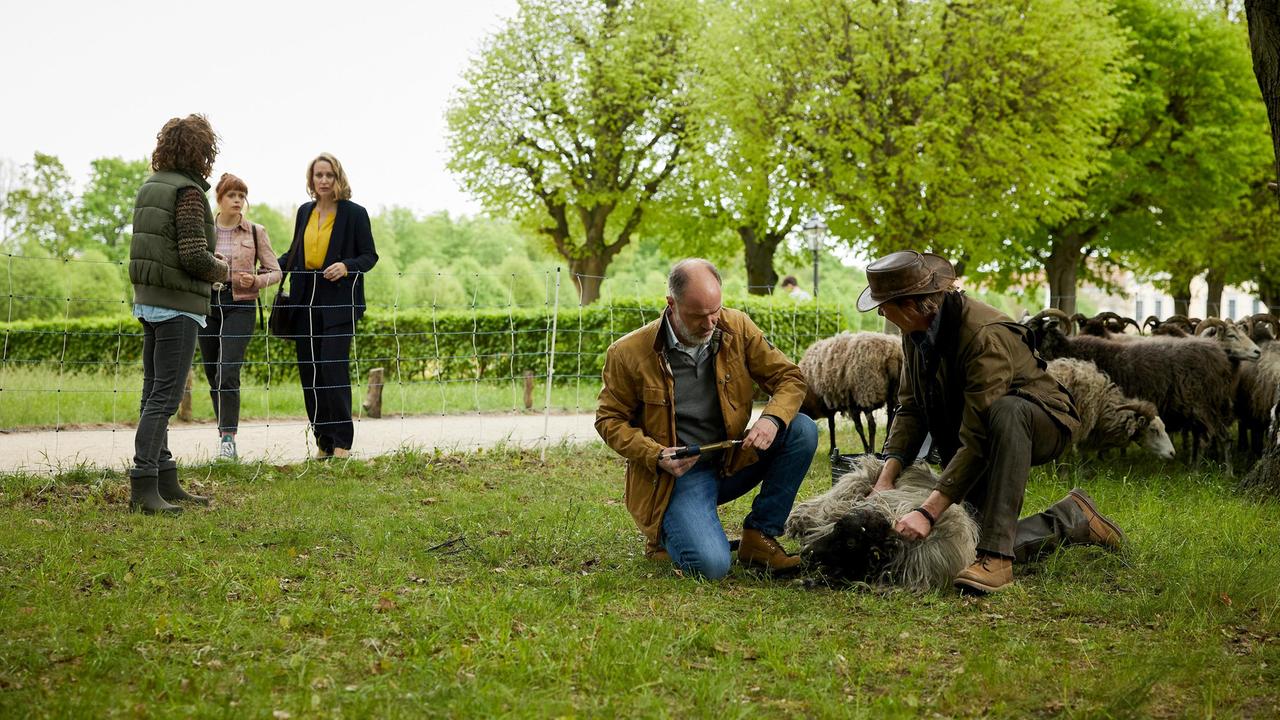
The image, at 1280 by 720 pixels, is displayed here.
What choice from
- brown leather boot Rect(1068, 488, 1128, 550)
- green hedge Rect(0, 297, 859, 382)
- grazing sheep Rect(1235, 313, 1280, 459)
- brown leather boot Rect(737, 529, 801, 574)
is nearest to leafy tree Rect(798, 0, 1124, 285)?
green hedge Rect(0, 297, 859, 382)

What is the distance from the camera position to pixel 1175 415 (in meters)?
8.41

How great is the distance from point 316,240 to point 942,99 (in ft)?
41.4

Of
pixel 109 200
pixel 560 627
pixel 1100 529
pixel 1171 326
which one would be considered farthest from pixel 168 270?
pixel 109 200

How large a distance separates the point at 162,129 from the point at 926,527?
4975mm

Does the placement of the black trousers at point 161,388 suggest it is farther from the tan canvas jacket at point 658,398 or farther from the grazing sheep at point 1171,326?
the grazing sheep at point 1171,326

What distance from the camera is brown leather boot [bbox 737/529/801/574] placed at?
17.1ft

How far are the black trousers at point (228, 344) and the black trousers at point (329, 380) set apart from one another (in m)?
0.47

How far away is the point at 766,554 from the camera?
525cm

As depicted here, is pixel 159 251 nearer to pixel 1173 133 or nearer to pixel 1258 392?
pixel 1258 392

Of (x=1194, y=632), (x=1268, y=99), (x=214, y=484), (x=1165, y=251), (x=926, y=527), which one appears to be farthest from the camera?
(x=1165, y=251)

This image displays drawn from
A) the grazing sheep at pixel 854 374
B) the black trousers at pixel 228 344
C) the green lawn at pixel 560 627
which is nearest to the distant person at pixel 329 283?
the black trousers at pixel 228 344

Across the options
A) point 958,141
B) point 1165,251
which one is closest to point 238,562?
point 958,141

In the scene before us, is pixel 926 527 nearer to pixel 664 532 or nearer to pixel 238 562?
pixel 664 532

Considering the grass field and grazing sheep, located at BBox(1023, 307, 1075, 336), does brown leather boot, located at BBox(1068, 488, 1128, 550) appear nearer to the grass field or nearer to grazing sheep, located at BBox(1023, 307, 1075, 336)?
grazing sheep, located at BBox(1023, 307, 1075, 336)
